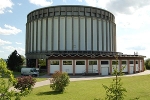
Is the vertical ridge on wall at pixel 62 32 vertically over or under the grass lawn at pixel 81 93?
over

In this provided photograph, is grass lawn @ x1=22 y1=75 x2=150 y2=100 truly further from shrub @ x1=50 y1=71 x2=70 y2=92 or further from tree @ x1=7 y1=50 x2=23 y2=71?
tree @ x1=7 y1=50 x2=23 y2=71

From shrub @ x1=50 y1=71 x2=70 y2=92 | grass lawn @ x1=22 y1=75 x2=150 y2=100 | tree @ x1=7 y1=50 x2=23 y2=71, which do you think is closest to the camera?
grass lawn @ x1=22 y1=75 x2=150 y2=100

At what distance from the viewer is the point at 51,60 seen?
51000 mm

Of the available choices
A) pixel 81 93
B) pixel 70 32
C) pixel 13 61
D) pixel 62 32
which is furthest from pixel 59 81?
pixel 13 61

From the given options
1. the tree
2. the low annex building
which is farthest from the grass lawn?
the tree

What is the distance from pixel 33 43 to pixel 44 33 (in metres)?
7.18

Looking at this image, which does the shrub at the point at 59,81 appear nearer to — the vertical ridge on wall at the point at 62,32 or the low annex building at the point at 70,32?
the low annex building at the point at 70,32

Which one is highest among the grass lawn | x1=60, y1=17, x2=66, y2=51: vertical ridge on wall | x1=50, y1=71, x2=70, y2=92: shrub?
x1=60, y1=17, x2=66, y2=51: vertical ridge on wall

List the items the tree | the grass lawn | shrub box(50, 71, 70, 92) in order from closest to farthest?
the grass lawn → shrub box(50, 71, 70, 92) → the tree

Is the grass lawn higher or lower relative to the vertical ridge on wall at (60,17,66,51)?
lower

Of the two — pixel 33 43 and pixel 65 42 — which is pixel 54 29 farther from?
pixel 33 43

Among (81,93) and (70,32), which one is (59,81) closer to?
(81,93)

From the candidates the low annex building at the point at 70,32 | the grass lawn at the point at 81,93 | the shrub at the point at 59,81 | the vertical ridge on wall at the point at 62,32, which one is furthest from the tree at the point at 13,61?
the shrub at the point at 59,81

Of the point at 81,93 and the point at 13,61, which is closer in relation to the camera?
the point at 81,93
